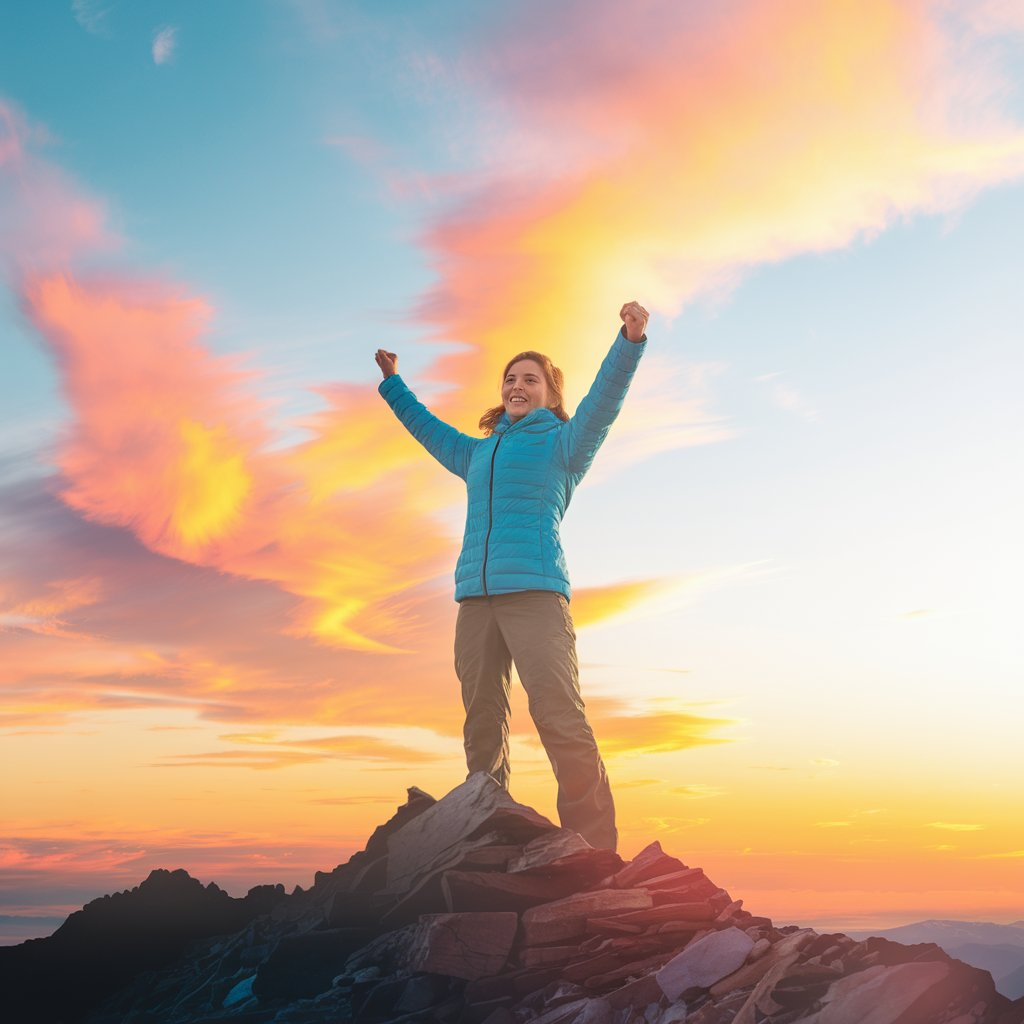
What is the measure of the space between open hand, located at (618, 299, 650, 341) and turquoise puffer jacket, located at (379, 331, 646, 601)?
0.07m

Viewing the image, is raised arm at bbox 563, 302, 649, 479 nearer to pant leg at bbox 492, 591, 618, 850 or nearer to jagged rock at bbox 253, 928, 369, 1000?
pant leg at bbox 492, 591, 618, 850

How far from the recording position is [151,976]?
10.3 metres

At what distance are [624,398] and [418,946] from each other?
479 cm

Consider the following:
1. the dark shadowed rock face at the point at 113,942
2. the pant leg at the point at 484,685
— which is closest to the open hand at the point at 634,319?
the pant leg at the point at 484,685

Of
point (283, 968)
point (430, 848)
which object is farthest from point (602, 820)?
point (283, 968)

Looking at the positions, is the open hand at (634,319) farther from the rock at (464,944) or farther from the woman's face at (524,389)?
the rock at (464,944)

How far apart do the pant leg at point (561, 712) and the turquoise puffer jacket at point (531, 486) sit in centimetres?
27

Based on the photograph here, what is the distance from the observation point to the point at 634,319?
8.81 metres

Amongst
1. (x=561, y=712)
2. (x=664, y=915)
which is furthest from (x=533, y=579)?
(x=664, y=915)

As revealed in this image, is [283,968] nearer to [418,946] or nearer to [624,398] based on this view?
[418,946]

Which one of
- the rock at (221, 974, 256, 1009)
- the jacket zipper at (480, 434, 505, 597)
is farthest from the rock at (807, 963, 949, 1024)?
the rock at (221, 974, 256, 1009)

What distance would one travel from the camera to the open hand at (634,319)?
8805 mm

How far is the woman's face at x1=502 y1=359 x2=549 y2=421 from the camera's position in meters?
9.88

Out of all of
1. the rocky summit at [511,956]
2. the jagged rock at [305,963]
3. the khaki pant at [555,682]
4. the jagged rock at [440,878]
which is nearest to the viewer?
the rocky summit at [511,956]
